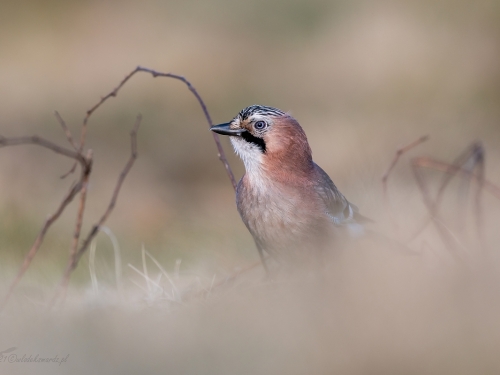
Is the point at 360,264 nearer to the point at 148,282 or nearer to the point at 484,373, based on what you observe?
the point at 484,373

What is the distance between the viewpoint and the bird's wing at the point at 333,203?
199 inches

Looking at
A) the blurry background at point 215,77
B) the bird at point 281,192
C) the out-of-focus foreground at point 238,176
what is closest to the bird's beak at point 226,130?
the bird at point 281,192

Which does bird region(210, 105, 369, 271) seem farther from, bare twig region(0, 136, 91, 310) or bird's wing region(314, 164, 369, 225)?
bare twig region(0, 136, 91, 310)

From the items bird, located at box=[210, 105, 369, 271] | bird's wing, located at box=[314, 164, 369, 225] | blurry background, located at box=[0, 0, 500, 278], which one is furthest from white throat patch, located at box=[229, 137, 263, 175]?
blurry background, located at box=[0, 0, 500, 278]

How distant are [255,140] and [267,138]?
9cm

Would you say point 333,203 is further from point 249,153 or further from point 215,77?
point 215,77

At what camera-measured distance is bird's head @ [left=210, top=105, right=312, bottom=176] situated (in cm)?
503

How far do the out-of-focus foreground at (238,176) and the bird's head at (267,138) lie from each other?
2.69 ft

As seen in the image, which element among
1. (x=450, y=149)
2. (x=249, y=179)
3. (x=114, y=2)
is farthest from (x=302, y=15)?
(x=249, y=179)

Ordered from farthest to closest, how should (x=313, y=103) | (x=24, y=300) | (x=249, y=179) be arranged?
(x=313, y=103), (x=249, y=179), (x=24, y=300)

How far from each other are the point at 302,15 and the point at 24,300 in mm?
17030

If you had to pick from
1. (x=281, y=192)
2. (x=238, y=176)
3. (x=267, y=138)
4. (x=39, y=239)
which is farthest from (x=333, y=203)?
(x=238, y=176)

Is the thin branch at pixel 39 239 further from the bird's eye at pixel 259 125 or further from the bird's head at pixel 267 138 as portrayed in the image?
the bird's eye at pixel 259 125

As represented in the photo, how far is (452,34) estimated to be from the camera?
18594mm
